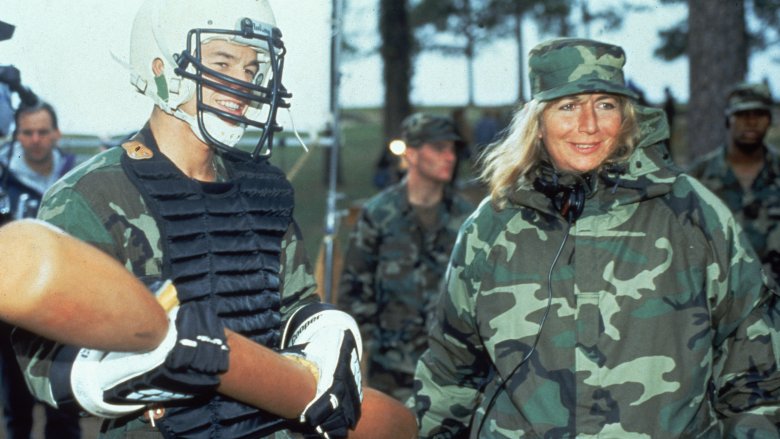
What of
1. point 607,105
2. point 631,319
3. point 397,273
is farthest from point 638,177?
point 397,273

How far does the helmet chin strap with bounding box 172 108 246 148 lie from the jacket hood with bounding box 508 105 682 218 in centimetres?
106

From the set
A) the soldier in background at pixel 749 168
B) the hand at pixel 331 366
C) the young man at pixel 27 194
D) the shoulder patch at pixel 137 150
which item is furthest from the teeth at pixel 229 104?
the soldier in background at pixel 749 168

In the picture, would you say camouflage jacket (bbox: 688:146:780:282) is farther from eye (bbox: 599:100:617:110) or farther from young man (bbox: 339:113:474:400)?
eye (bbox: 599:100:617:110)

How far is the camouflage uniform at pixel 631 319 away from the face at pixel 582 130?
0.11 m

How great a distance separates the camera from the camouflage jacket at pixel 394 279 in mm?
6242

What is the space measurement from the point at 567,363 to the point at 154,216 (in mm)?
1347

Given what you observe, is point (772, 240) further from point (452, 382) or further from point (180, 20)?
point (180, 20)

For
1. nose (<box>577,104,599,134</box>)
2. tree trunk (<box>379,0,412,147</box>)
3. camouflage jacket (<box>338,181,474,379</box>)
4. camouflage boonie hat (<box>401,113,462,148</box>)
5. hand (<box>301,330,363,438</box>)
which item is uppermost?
tree trunk (<box>379,0,412,147</box>)

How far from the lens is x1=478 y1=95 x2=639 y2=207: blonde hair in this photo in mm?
3436

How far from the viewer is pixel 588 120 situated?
345 centimetres

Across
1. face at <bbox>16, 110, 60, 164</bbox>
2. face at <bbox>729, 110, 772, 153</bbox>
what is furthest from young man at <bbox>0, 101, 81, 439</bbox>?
face at <bbox>729, 110, 772, 153</bbox>

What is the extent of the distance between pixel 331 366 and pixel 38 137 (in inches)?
182

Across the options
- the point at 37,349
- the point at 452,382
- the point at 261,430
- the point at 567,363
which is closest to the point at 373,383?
the point at 452,382

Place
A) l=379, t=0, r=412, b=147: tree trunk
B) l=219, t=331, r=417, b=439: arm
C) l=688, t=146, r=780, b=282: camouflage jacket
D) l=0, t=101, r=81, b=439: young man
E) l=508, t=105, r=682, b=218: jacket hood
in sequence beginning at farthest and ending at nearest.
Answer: l=379, t=0, r=412, b=147: tree trunk, l=688, t=146, r=780, b=282: camouflage jacket, l=0, t=101, r=81, b=439: young man, l=508, t=105, r=682, b=218: jacket hood, l=219, t=331, r=417, b=439: arm
